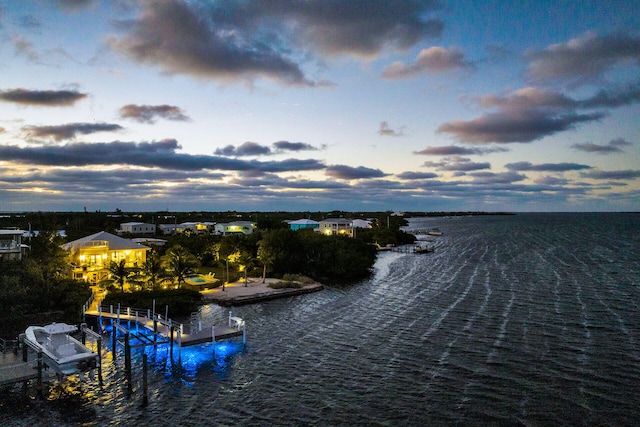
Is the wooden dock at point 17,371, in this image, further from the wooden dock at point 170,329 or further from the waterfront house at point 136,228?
the waterfront house at point 136,228

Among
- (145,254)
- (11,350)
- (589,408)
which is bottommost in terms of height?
(589,408)

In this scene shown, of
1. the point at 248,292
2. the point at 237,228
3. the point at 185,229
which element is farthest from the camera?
the point at 185,229

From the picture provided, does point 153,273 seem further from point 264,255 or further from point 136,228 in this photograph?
point 136,228

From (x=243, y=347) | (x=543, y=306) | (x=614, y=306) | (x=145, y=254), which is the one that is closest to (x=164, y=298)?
(x=243, y=347)

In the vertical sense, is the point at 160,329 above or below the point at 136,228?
below

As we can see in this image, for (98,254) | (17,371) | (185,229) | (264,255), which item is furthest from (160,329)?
(185,229)

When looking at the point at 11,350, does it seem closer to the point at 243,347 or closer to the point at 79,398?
the point at 79,398

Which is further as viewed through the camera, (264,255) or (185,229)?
(185,229)
